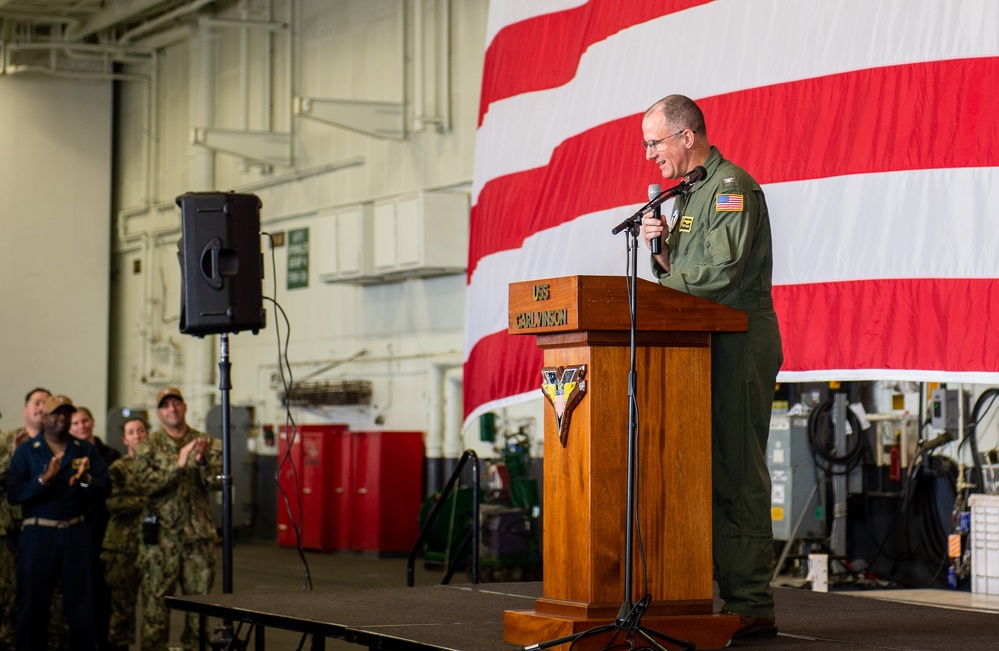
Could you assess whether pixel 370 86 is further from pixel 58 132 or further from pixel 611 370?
pixel 611 370

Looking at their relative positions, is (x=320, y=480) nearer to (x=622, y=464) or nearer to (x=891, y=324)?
(x=891, y=324)

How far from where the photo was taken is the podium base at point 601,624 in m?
2.98

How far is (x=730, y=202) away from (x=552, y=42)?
3.26 meters

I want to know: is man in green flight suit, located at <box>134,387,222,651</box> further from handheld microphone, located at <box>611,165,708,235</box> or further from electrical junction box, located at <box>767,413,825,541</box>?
electrical junction box, located at <box>767,413,825,541</box>

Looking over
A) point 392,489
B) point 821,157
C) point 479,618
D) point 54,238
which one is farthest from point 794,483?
point 54,238

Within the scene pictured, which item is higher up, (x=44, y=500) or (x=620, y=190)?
(x=620, y=190)

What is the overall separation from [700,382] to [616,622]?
616 mm

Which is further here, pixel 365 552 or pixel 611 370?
pixel 365 552

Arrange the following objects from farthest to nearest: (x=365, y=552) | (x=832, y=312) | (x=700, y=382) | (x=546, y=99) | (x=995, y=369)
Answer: (x=365, y=552) → (x=546, y=99) → (x=832, y=312) → (x=995, y=369) → (x=700, y=382)

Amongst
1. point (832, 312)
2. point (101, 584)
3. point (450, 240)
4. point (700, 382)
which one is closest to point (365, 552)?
point (450, 240)

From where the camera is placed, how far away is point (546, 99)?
6324mm

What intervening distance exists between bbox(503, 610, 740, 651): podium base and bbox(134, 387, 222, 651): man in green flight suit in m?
3.44

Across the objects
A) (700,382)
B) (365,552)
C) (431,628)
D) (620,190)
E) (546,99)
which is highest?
(546,99)

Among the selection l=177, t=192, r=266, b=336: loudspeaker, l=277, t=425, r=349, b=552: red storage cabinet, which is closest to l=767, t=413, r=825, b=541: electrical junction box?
l=177, t=192, r=266, b=336: loudspeaker
